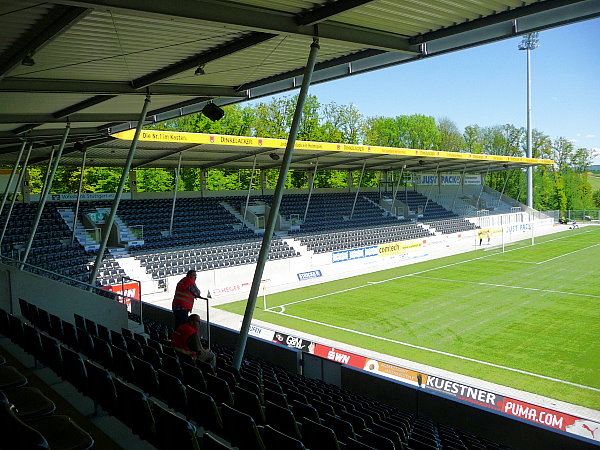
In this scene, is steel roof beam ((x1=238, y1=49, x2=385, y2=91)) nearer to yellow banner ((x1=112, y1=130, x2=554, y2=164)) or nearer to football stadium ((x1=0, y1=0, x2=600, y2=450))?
football stadium ((x1=0, y1=0, x2=600, y2=450))

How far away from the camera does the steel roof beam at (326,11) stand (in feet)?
25.2

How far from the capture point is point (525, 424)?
8.09 metres

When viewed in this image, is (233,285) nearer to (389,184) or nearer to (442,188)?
(389,184)

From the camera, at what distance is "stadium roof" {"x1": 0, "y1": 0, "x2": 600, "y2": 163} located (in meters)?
7.43

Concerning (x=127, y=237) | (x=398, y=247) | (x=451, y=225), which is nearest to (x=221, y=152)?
(x=127, y=237)

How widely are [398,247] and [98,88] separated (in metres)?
29.8

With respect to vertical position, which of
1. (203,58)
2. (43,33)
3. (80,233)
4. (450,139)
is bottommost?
(80,233)

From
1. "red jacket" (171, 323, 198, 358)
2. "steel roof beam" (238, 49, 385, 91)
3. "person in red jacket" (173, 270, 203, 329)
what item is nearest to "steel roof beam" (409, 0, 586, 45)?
"steel roof beam" (238, 49, 385, 91)

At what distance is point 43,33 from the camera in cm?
776

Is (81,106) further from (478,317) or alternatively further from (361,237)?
(361,237)

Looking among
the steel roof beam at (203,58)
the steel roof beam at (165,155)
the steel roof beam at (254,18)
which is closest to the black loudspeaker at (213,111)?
the steel roof beam at (203,58)

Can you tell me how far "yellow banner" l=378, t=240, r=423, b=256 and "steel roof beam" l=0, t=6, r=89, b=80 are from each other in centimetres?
3008

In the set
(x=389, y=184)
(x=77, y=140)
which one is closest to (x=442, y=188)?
(x=389, y=184)

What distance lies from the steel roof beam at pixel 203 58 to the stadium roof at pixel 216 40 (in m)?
0.02
